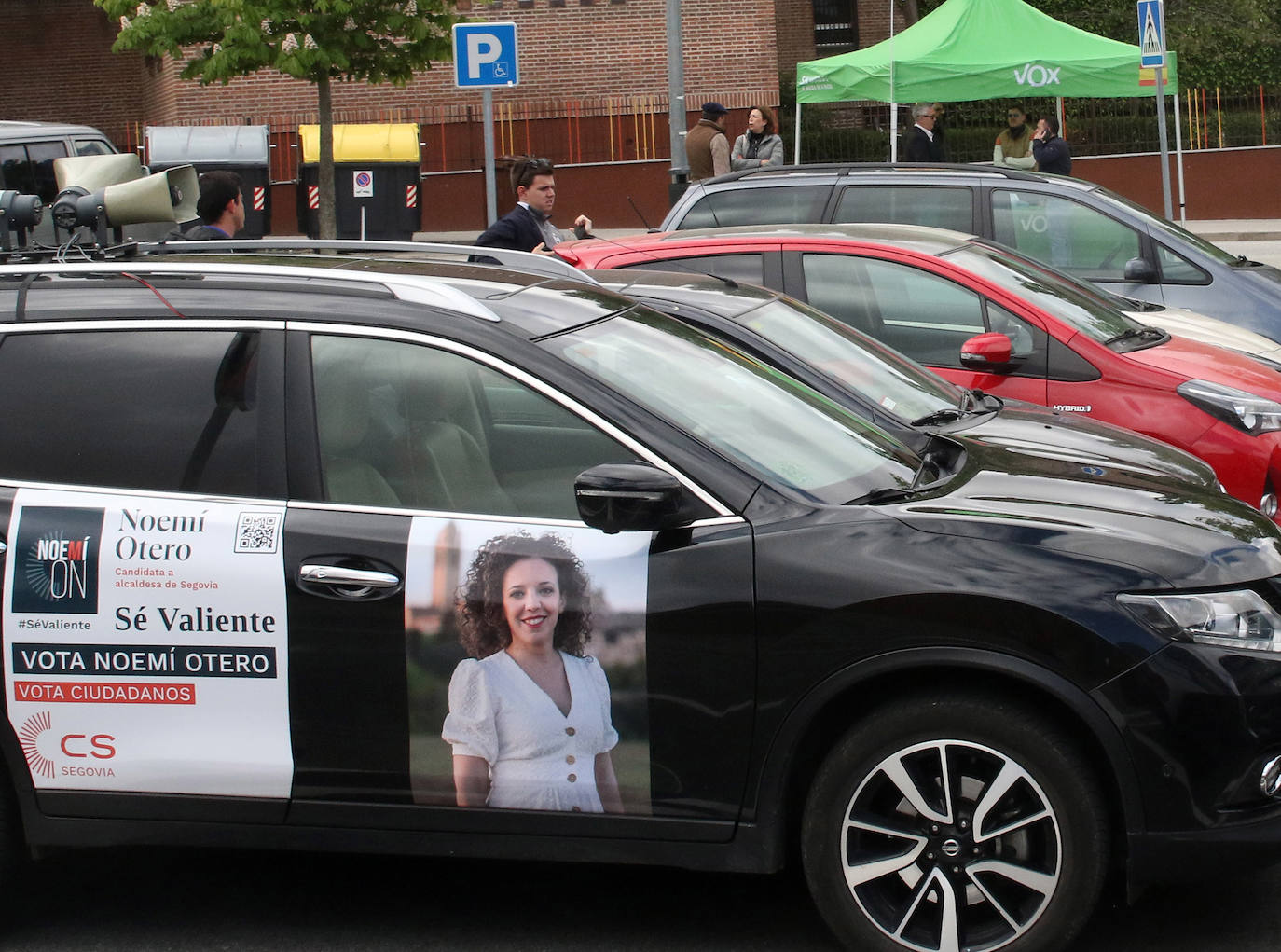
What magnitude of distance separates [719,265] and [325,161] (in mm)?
12488

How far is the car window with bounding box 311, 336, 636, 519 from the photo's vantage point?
386cm

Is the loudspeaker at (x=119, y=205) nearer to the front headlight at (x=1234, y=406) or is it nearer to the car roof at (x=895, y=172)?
the front headlight at (x=1234, y=406)

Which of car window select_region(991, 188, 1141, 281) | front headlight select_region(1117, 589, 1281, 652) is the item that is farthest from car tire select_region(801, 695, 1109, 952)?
car window select_region(991, 188, 1141, 281)

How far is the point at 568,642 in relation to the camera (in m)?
3.68

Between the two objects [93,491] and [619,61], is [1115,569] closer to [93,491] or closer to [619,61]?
[93,491]

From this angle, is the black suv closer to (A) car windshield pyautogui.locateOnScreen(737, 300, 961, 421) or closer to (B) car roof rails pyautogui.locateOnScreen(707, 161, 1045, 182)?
(A) car windshield pyautogui.locateOnScreen(737, 300, 961, 421)

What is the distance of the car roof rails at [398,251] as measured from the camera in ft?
16.0

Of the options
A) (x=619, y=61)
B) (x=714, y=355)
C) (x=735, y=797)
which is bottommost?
(x=735, y=797)

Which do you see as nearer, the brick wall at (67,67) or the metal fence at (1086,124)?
the metal fence at (1086,124)

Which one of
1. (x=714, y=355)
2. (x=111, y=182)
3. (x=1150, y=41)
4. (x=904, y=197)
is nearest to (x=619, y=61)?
(x=1150, y=41)

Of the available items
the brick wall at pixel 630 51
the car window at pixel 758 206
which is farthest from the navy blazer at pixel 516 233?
the brick wall at pixel 630 51

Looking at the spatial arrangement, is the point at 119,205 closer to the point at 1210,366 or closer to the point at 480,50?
the point at 1210,366

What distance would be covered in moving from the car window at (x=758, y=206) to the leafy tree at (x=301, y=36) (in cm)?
905

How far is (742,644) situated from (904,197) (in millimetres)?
6904
